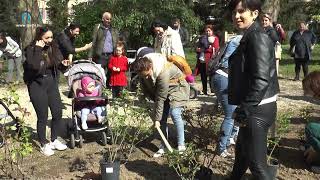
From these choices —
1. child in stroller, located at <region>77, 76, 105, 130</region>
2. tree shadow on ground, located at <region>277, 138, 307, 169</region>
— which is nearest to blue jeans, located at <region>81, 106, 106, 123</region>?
child in stroller, located at <region>77, 76, 105, 130</region>

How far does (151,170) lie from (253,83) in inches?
85.0

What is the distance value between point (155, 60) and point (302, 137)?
2504mm

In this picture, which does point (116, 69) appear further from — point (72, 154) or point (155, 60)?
point (155, 60)

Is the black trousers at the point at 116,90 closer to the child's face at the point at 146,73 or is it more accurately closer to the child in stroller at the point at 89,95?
the child in stroller at the point at 89,95

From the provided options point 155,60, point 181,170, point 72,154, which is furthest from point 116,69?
point 181,170

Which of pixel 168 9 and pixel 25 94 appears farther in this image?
pixel 168 9

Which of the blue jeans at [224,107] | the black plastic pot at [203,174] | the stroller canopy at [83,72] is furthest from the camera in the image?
the stroller canopy at [83,72]

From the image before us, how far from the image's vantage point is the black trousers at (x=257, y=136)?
3.79 m

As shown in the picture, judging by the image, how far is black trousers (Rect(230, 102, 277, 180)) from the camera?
379 centimetres

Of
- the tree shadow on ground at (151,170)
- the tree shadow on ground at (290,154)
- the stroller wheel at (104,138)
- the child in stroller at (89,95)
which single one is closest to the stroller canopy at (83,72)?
the child in stroller at (89,95)

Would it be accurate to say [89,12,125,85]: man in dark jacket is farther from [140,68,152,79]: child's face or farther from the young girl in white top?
[140,68,152,79]: child's face

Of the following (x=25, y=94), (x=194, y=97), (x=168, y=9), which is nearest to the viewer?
(x=194, y=97)

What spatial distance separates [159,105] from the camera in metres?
5.30

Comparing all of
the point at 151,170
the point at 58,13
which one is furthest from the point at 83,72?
the point at 58,13
